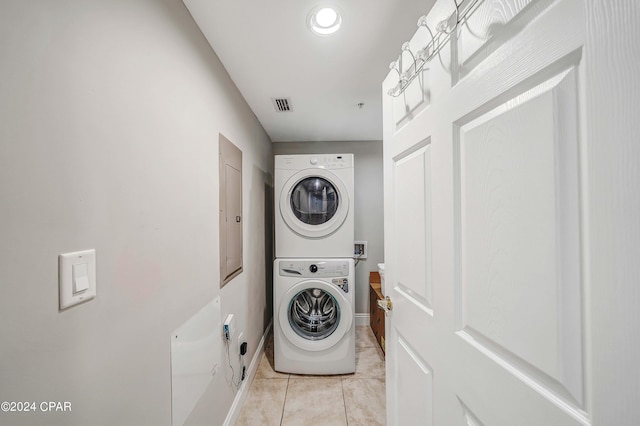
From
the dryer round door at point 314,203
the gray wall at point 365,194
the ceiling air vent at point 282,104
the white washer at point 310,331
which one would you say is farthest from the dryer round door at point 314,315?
the ceiling air vent at point 282,104

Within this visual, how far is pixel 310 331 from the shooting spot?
2156 mm

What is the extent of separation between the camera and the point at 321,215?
2.21 m

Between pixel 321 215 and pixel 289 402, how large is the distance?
1446 millimetres

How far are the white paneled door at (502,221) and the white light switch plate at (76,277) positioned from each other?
0.93 m

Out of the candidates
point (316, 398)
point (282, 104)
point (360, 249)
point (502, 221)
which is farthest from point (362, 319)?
point (502, 221)

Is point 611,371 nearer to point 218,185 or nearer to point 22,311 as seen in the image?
point 22,311

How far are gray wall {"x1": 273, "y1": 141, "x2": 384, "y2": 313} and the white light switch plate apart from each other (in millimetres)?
2550

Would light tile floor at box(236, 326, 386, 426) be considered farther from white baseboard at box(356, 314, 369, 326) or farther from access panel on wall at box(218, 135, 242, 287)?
access panel on wall at box(218, 135, 242, 287)

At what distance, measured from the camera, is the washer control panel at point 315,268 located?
2.08 meters

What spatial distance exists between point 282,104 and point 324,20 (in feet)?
2.98

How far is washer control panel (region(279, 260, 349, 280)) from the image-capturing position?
208 cm

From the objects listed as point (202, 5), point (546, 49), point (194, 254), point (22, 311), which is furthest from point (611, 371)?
point (202, 5)

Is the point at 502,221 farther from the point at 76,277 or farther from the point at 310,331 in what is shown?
the point at 310,331

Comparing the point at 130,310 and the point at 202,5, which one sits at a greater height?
the point at 202,5
